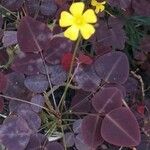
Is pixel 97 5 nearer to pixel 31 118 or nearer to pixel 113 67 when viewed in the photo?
pixel 113 67

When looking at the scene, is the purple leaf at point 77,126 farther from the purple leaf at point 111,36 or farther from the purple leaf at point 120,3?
the purple leaf at point 120,3

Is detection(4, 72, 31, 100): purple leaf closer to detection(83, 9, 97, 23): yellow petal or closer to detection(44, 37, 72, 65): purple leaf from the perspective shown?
detection(44, 37, 72, 65): purple leaf

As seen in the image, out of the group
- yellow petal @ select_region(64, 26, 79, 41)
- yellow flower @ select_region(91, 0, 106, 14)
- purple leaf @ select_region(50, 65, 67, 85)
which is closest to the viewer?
yellow petal @ select_region(64, 26, 79, 41)

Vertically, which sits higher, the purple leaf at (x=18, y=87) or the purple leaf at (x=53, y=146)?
the purple leaf at (x=18, y=87)

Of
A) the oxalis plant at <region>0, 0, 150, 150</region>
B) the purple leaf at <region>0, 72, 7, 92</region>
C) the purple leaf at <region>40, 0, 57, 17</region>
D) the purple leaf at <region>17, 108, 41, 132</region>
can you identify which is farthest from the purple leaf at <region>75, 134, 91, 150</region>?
the purple leaf at <region>40, 0, 57, 17</region>

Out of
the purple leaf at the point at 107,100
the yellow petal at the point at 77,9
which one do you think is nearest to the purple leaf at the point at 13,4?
the yellow petal at the point at 77,9

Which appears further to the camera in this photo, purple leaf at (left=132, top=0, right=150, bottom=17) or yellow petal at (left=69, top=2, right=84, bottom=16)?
purple leaf at (left=132, top=0, right=150, bottom=17)
